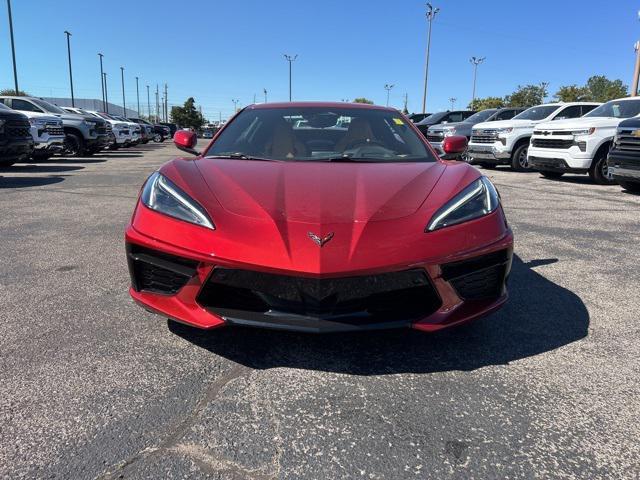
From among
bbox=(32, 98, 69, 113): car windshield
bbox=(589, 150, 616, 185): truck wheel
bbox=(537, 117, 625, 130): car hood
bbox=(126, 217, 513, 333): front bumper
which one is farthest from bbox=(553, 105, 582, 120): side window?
bbox=(32, 98, 69, 113): car windshield

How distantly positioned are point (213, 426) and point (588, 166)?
388 inches

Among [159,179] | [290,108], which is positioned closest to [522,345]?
[159,179]

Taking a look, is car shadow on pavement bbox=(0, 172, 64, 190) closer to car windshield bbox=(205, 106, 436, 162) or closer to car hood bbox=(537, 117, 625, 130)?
car windshield bbox=(205, 106, 436, 162)

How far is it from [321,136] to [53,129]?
11097 millimetres

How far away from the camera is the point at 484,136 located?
42.0ft

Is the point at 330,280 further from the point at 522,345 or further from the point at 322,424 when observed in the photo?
the point at 522,345

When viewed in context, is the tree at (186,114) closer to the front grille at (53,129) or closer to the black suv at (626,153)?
the front grille at (53,129)

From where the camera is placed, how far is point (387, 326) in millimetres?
2092

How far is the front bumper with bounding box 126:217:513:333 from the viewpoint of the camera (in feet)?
6.73

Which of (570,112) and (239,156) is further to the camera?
(570,112)

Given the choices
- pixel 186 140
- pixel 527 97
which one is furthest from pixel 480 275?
pixel 527 97

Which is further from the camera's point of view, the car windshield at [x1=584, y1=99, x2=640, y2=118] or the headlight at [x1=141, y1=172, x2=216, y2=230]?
the car windshield at [x1=584, y1=99, x2=640, y2=118]

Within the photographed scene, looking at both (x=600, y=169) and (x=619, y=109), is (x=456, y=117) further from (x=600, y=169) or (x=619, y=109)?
(x=600, y=169)

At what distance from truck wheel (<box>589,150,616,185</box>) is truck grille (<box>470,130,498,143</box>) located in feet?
10.3
